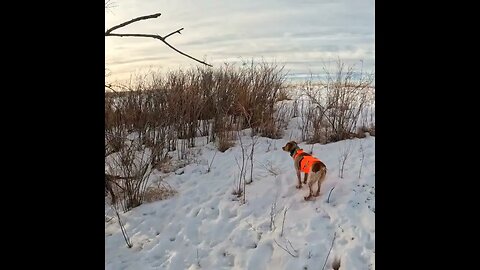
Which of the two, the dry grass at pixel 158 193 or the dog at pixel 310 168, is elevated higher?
the dog at pixel 310 168

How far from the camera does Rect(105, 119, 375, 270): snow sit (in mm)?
3123

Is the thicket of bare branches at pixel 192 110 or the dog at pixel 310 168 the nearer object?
the dog at pixel 310 168

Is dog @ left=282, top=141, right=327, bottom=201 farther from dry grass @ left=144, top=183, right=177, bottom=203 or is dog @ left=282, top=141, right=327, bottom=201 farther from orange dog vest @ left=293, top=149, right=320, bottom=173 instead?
dry grass @ left=144, top=183, right=177, bottom=203

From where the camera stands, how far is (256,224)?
11.9ft

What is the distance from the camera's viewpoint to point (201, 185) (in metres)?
4.79

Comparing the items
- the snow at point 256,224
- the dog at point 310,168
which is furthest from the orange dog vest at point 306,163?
the snow at point 256,224

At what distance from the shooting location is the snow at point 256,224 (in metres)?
3.12

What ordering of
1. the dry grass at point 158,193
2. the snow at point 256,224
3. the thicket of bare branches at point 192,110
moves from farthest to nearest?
the thicket of bare branches at point 192,110 < the dry grass at point 158,193 < the snow at point 256,224

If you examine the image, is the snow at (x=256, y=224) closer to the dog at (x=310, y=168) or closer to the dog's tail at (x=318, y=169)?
the dog at (x=310, y=168)

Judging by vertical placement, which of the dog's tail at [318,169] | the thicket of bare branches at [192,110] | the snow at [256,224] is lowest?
the snow at [256,224]
